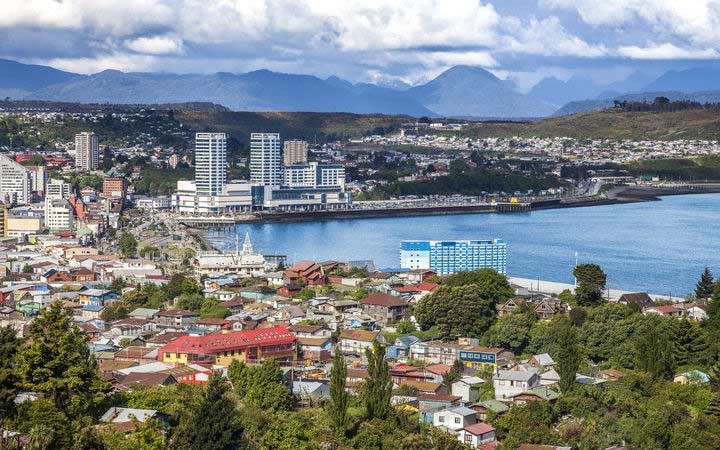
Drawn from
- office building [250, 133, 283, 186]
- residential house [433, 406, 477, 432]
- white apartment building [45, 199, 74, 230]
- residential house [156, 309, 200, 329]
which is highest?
office building [250, 133, 283, 186]

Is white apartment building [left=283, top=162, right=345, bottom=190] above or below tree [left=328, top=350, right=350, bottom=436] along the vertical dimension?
above

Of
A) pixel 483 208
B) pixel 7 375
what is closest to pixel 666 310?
pixel 7 375

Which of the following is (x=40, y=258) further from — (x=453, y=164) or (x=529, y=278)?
(x=453, y=164)

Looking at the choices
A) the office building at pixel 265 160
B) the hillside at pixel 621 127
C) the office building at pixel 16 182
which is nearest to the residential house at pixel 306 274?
the office building at pixel 16 182

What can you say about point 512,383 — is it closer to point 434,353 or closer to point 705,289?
point 434,353

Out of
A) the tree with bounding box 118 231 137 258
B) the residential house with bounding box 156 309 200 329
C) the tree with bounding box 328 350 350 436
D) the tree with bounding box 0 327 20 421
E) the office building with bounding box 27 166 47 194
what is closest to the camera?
the tree with bounding box 0 327 20 421

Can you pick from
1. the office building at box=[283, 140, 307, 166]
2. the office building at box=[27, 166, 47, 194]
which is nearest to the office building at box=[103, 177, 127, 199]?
the office building at box=[27, 166, 47, 194]

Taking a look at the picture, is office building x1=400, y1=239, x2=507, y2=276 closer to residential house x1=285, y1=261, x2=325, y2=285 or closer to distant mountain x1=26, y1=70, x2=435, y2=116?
residential house x1=285, y1=261, x2=325, y2=285
